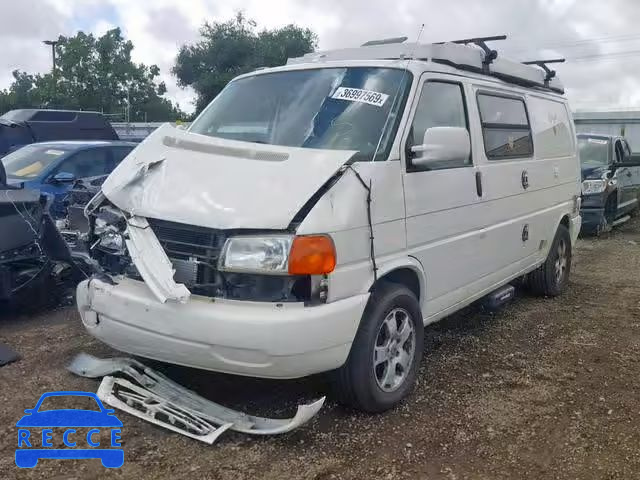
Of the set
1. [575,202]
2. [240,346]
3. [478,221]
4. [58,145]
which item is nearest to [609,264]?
[575,202]

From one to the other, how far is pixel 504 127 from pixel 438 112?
117 centimetres

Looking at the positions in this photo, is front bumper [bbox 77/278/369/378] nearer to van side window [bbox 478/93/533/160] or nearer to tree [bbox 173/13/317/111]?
van side window [bbox 478/93/533/160]

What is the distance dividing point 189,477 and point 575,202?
5538 mm

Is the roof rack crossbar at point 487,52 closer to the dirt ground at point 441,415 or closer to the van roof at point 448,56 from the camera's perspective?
the van roof at point 448,56

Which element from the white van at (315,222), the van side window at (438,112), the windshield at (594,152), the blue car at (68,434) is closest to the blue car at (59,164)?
the white van at (315,222)

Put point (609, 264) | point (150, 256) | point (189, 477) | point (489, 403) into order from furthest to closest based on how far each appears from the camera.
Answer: point (609, 264) < point (489, 403) < point (150, 256) < point (189, 477)

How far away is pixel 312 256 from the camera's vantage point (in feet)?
10.7

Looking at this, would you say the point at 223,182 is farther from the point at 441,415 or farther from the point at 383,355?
the point at 441,415

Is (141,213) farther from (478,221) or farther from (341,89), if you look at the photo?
(478,221)

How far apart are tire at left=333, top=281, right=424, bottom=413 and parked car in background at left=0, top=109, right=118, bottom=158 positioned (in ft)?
30.5

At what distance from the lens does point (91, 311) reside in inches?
151

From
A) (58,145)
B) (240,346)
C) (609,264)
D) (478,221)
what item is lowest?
(609,264)

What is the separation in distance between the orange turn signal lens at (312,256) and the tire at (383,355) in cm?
51

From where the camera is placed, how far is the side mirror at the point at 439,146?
389cm
